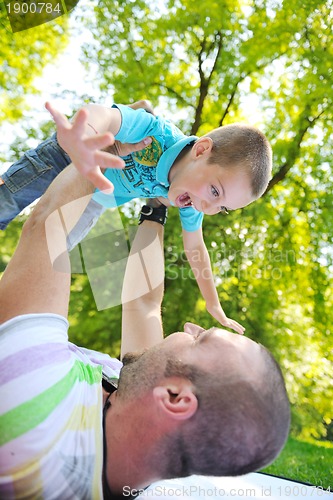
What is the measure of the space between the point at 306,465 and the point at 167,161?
6.23 feet

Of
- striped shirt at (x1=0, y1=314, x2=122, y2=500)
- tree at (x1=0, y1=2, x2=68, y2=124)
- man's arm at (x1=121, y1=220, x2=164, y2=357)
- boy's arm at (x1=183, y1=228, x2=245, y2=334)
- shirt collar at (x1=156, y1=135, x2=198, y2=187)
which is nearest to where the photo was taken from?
striped shirt at (x1=0, y1=314, x2=122, y2=500)

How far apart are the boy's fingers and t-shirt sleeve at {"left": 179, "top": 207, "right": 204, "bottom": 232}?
3.81ft

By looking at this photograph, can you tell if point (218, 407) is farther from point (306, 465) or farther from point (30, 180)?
point (306, 465)

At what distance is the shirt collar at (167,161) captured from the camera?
1735mm

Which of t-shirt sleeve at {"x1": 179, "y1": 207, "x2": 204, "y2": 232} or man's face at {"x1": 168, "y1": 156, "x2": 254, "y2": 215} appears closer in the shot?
man's face at {"x1": 168, "y1": 156, "x2": 254, "y2": 215}

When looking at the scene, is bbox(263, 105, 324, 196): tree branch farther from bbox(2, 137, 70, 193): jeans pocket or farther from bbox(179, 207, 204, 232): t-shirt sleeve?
bbox(2, 137, 70, 193): jeans pocket

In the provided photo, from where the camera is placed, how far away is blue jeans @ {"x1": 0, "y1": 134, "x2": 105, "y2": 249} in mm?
1548

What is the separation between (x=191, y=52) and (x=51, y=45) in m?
1.54

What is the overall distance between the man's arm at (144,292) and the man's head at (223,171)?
23 cm

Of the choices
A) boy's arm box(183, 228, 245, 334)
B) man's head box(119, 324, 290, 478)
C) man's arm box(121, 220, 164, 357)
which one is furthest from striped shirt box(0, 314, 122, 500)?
boy's arm box(183, 228, 245, 334)

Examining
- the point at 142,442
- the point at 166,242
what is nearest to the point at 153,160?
the point at 142,442

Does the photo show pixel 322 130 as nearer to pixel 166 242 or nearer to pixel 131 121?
pixel 166 242

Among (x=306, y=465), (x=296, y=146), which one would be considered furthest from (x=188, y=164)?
(x=296, y=146)

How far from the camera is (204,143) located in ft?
5.49
